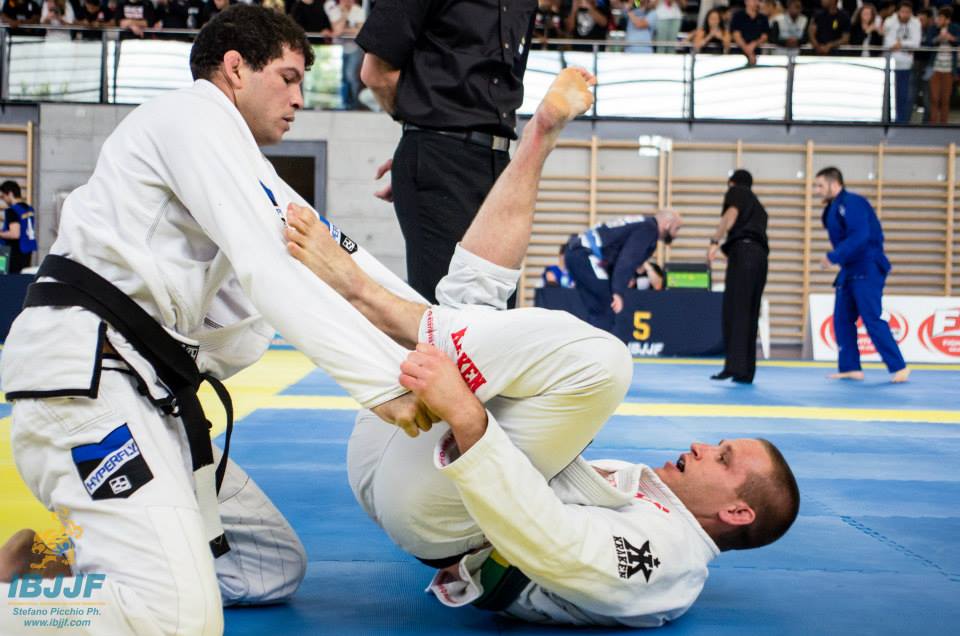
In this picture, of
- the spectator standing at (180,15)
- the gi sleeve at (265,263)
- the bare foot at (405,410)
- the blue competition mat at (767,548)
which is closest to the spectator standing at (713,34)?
the spectator standing at (180,15)

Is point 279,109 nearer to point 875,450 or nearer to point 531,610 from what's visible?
point 531,610

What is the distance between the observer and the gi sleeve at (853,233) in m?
8.66

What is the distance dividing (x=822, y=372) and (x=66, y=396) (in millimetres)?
9031

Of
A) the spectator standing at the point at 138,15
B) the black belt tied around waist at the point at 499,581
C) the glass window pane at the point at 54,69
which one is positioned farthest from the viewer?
the spectator standing at the point at 138,15

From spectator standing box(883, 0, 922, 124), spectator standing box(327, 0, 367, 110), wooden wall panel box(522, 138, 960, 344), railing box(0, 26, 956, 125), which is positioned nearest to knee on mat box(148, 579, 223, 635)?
spectator standing box(327, 0, 367, 110)

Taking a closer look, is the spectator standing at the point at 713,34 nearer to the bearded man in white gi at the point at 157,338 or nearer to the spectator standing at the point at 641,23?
the spectator standing at the point at 641,23

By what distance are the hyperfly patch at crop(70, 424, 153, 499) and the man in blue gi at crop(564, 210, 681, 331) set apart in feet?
21.8

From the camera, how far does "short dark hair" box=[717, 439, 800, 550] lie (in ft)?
7.71

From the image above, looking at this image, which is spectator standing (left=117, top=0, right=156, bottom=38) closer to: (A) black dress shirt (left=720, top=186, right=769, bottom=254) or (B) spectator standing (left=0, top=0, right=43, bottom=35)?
(B) spectator standing (left=0, top=0, right=43, bottom=35)

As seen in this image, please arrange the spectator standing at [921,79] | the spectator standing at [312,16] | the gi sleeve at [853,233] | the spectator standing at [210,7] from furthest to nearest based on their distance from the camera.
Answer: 1. the spectator standing at [210,7]
2. the spectator standing at [312,16]
3. the spectator standing at [921,79]
4. the gi sleeve at [853,233]

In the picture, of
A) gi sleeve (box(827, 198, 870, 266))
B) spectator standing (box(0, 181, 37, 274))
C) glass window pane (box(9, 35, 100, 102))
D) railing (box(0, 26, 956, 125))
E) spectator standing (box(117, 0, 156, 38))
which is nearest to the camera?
gi sleeve (box(827, 198, 870, 266))

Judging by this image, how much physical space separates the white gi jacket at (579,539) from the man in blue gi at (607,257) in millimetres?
6043

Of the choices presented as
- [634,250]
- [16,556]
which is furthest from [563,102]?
[634,250]

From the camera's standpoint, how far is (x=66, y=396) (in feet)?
6.18
